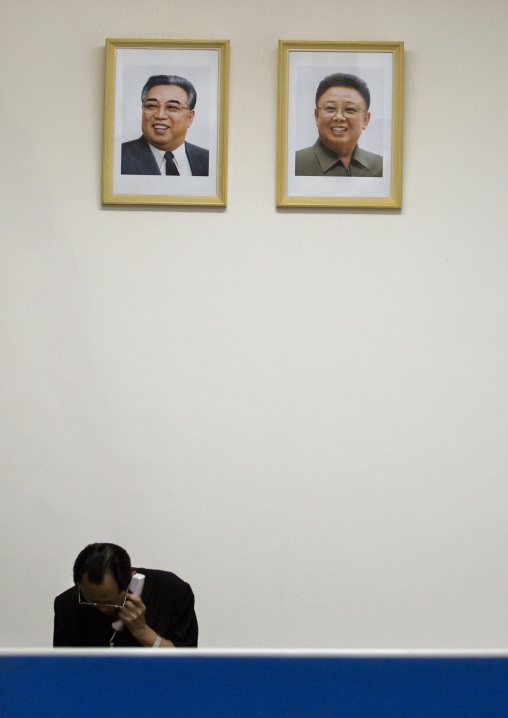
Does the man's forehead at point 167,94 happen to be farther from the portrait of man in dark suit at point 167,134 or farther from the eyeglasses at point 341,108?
the eyeglasses at point 341,108

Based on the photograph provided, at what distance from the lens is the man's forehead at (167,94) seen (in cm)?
277

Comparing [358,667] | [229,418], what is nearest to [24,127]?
[229,418]

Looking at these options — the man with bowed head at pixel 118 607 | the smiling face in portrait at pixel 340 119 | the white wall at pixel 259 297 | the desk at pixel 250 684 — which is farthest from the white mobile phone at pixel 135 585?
the smiling face in portrait at pixel 340 119

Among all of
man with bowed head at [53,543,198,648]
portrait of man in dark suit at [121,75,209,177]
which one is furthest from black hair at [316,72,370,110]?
man with bowed head at [53,543,198,648]

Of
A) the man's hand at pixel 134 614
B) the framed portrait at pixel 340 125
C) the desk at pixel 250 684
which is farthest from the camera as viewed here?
the framed portrait at pixel 340 125

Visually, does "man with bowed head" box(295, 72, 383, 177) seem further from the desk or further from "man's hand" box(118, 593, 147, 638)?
the desk

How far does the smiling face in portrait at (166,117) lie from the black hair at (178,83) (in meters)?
0.01

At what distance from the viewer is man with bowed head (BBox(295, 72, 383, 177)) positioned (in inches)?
108

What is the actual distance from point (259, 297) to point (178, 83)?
865 mm

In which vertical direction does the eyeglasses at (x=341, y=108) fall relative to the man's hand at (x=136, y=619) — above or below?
above

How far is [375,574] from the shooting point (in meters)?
2.73

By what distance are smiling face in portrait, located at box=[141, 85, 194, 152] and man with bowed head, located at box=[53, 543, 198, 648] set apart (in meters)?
1.52

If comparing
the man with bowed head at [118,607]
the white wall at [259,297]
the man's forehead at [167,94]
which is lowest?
the man with bowed head at [118,607]

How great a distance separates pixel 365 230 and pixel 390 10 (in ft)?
2.76
